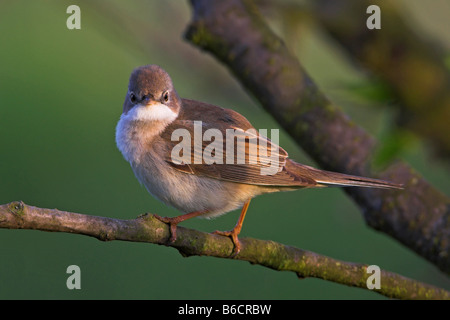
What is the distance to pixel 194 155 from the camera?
3.86 meters

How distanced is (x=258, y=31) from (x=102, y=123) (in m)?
3.26

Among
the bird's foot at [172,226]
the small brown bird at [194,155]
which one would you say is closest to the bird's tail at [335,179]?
the small brown bird at [194,155]

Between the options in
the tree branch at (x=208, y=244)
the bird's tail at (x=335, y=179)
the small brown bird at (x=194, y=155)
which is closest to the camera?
the tree branch at (x=208, y=244)

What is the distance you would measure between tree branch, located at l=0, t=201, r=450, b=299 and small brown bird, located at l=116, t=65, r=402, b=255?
0.42 metres

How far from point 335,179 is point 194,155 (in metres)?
0.88

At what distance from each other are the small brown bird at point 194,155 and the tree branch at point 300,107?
20 cm

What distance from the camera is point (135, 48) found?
484 centimetres

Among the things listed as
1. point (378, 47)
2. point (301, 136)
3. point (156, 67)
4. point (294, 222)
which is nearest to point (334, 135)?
point (301, 136)

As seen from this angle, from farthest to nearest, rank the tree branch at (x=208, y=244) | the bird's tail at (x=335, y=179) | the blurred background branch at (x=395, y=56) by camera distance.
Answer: the bird's tail at (x=335, y=179) → the blurred background branch at (x=395, y=56) → the tree branch at (x=208, y=244)

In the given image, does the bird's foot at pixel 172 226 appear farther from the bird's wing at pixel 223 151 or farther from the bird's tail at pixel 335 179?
the bird's tail at pixel 335 179

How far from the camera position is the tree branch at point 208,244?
2561 millimetres

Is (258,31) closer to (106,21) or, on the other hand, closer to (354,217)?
(106,21)

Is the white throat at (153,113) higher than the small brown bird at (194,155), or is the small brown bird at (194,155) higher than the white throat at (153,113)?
the white throat at (153,113)

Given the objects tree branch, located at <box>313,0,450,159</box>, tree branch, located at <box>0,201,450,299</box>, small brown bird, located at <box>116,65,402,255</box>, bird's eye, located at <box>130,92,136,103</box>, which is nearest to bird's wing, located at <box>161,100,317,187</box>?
small brown bird, located at <box>116,65,402,255</box>
